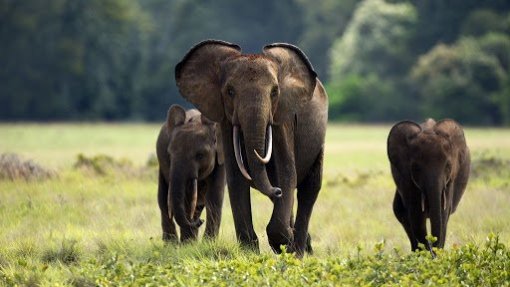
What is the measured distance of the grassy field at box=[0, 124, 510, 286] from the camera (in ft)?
34.3

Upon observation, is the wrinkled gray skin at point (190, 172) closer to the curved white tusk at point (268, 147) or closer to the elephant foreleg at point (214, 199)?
the elephant foreleg at point (214, 199)

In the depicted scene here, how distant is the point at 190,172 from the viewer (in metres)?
13.6

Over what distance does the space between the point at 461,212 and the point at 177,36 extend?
78.9 m

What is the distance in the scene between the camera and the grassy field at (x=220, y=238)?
1045cm

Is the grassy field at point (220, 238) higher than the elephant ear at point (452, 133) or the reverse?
the reverse

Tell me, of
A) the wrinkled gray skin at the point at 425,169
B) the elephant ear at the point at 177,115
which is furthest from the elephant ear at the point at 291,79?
the elephant ear at the point at 177,115

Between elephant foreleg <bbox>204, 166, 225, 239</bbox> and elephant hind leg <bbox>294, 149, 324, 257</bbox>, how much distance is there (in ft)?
4.39

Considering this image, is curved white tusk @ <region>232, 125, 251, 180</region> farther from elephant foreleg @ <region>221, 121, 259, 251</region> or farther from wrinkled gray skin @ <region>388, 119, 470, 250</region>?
wrinkled gray skin @ <region>388, 119, 470, 250</region>

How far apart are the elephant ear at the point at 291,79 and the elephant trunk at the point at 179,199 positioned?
7.02 feet

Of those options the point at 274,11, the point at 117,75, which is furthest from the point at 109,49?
the point at 274,11

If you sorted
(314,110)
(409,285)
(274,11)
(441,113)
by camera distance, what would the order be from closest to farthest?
(409,285) → (314,110) → (441,113) → (274,11)

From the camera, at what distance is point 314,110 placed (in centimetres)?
1260

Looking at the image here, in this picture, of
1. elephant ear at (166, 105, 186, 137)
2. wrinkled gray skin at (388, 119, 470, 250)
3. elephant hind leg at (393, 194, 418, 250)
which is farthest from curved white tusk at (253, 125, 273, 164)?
elephant hind leg at (393, 194, 418, 250)

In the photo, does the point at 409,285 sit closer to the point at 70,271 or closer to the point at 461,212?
the point at 70,271
